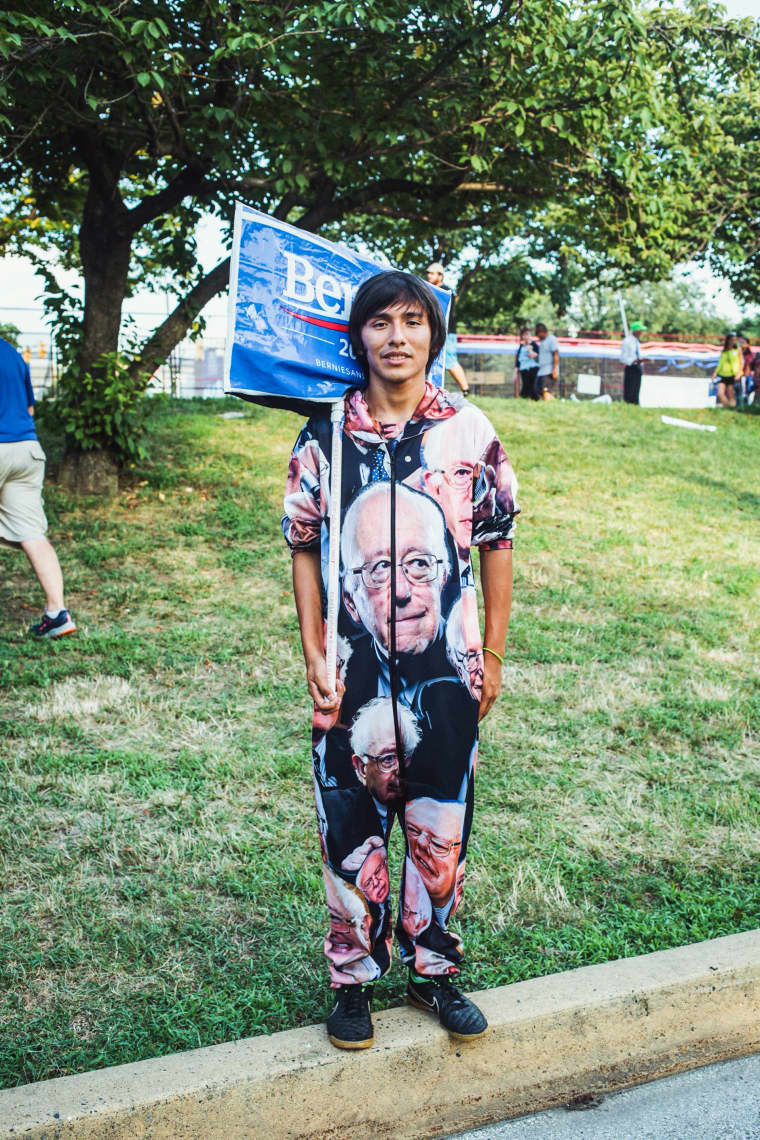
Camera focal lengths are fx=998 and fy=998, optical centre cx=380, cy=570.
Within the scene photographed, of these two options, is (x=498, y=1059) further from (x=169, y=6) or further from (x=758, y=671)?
(x=169, y=6)

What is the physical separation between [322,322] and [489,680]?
990mm

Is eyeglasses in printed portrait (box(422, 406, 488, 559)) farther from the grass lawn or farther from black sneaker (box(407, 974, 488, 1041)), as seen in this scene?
the grass lawn

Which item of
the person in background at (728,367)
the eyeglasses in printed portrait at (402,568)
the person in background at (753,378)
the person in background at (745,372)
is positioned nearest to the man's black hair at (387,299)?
the eyeglasses in printed portrait at (402,568)

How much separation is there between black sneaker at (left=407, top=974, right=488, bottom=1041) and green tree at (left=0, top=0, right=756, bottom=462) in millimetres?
5030

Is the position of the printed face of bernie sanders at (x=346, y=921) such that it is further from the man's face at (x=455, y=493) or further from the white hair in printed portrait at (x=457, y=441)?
the white hair in printed portrait at (x=457, y=441)

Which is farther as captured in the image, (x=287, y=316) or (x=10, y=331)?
(x=10, y=331)

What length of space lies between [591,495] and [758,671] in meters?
4.81

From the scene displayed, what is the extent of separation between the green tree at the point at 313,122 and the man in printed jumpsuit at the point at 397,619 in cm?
406

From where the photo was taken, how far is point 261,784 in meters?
4.18

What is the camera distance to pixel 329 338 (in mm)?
2461

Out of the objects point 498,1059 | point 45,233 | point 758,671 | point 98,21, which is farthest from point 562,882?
point 45,233

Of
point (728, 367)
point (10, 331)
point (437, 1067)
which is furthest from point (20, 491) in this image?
point (728, 367)

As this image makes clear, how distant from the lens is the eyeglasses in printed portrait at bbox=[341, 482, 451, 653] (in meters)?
2.39

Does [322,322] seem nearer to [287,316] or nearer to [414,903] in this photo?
[287,316]
